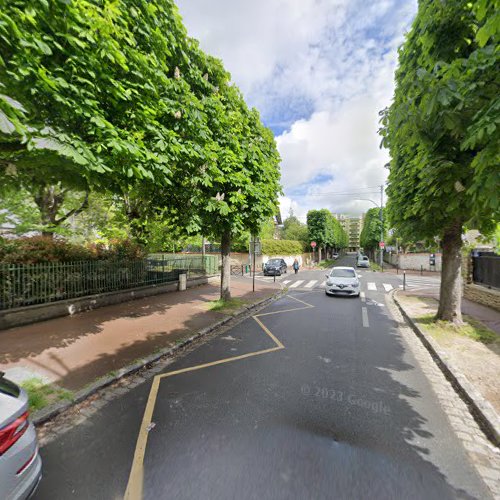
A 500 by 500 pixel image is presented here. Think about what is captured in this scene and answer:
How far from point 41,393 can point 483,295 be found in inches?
574

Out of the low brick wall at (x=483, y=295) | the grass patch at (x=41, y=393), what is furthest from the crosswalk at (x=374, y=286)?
the grass patch at (x=41, y=393)

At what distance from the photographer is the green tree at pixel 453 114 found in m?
2.61

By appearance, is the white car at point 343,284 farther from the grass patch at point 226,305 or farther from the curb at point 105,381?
the curb at point 105,381

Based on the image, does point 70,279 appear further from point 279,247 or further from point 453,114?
point 279,247

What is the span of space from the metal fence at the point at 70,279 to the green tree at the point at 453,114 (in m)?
9.95

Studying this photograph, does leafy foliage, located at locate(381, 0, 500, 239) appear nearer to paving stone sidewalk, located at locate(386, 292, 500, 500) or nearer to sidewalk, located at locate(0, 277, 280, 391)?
paving stone sidewalk, located at locate(386, 292, 500, 500)

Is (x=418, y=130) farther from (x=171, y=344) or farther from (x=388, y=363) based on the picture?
(x=171, y=344)

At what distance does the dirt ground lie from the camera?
410 cm

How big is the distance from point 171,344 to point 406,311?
840cm

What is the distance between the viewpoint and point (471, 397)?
383cm

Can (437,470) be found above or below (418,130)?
below

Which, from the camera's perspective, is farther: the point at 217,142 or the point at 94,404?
the point at 217,142

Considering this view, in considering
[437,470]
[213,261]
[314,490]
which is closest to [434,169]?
[437,470]

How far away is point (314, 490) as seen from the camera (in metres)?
2.41
